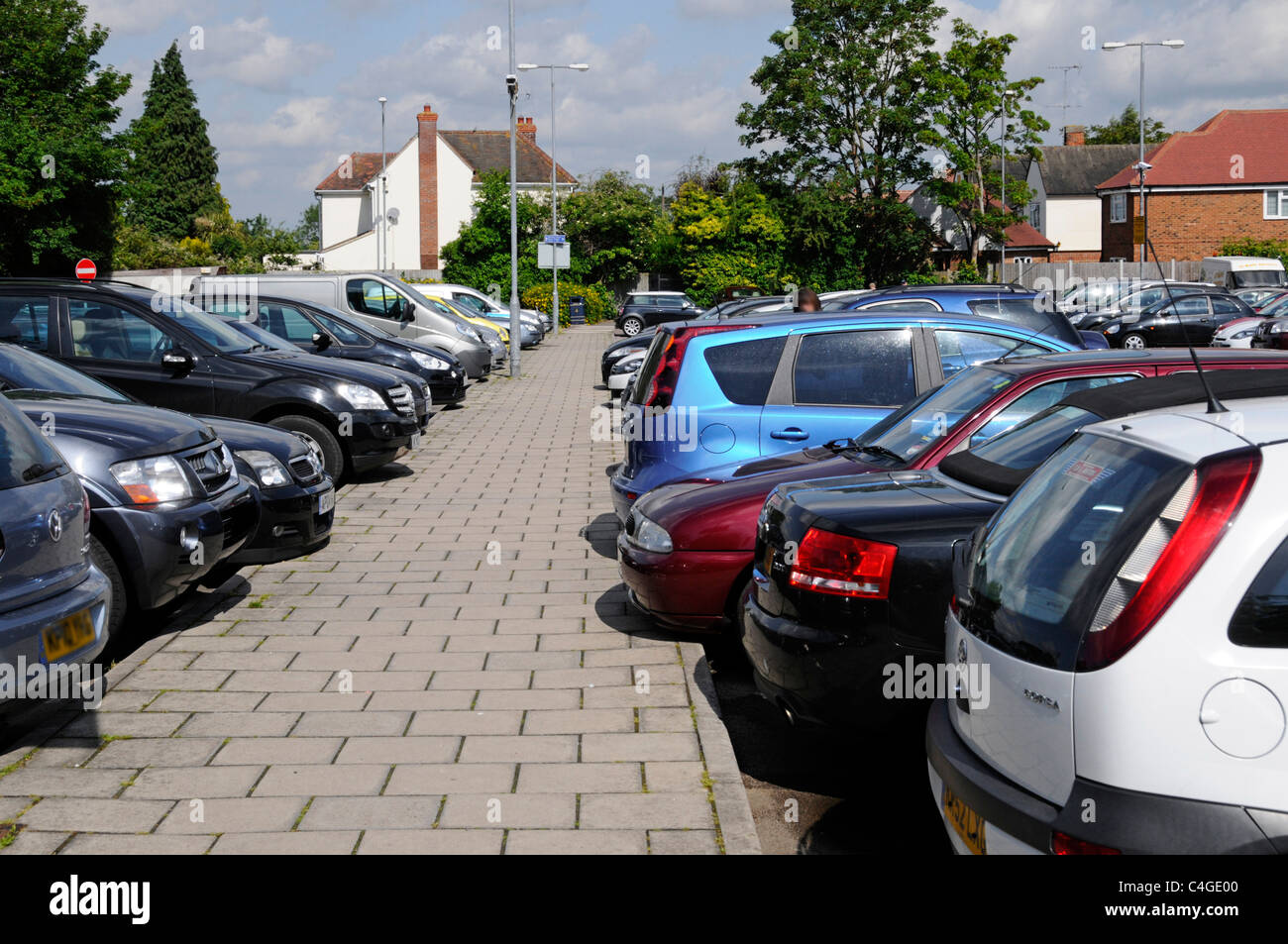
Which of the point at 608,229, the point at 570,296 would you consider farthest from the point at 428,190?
the point at 570,296

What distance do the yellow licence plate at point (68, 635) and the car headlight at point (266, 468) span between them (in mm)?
3608

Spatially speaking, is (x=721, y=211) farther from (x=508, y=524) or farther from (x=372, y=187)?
(x=508, y=524)

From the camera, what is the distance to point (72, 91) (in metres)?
40.8

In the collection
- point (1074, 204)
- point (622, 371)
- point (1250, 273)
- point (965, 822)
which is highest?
point (1074, 204)

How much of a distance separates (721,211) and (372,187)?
1031 inches

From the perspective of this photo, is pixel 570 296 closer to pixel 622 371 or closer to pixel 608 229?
pixel 608 229

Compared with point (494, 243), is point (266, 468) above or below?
below

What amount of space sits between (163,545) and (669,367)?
10.8 feet

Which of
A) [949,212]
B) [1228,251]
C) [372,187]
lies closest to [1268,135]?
[1228,251]

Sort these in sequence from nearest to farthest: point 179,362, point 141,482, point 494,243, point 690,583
Answer: point 690,583 < point 141,482 < point 179,362 < point 494,243

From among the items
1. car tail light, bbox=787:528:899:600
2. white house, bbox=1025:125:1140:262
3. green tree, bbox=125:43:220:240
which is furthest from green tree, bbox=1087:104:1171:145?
car tail light, bbox=787:528:899:600

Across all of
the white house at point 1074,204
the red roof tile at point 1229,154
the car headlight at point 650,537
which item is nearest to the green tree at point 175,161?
the white house at point 1074,204

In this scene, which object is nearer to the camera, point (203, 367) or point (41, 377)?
point (41, 377)

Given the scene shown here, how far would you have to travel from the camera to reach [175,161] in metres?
77.4
